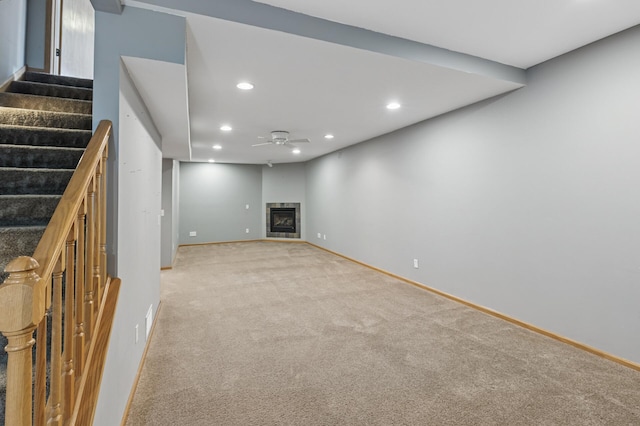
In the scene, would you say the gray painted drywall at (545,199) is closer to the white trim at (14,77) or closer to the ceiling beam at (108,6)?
the ceiling beam at (108,6)

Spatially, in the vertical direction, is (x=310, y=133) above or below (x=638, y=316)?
above

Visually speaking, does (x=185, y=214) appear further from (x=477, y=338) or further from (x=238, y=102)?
(x=477, y=338)

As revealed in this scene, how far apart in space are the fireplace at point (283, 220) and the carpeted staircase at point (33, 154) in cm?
626

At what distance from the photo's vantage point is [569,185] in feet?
8.64

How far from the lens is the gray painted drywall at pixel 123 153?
160 centimetres

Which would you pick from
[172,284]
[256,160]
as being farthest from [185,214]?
[172,284]

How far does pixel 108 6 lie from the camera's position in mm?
1652

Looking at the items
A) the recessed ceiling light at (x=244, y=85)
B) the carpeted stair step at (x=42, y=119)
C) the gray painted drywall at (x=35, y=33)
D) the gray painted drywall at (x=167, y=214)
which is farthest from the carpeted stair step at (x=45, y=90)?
the gray painted drywall at (x=167, y=214)

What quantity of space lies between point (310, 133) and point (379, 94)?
1.96 metres

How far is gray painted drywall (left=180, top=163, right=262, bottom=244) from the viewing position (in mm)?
7973

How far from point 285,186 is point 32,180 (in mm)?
6992

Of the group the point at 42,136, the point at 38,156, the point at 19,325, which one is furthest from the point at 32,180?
the point at 19,325

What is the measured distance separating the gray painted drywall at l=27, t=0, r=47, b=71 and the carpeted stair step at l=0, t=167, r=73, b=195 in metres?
2.36

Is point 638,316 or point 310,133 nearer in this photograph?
point 638,316
